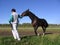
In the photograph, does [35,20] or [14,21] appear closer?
[14,21]

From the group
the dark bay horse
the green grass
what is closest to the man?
the green grass

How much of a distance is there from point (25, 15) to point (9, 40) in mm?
2268

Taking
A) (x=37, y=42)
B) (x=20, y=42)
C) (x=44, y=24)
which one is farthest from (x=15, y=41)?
(x=44, y=24)

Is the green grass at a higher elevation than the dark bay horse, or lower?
lower

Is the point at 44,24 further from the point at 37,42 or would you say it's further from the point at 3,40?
the point at 3,40

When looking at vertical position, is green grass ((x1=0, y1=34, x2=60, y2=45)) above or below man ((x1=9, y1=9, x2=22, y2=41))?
below

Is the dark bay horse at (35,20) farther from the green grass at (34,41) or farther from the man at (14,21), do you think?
the man at (14,21)

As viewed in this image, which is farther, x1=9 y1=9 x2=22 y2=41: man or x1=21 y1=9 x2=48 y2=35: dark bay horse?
x1=21 y1=9 x2=48 y2=35: dark bay horse

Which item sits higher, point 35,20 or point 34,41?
point 35,20

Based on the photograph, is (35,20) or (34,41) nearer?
(34,41)

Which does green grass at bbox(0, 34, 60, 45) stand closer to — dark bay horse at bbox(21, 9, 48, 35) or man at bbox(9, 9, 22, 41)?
man at bbox(9, 9, 22, 41)

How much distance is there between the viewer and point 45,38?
59.3 ft

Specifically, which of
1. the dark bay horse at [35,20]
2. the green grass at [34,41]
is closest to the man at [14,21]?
the green grass at [34,41]

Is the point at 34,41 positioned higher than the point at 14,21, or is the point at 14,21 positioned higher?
the point at 14,21
